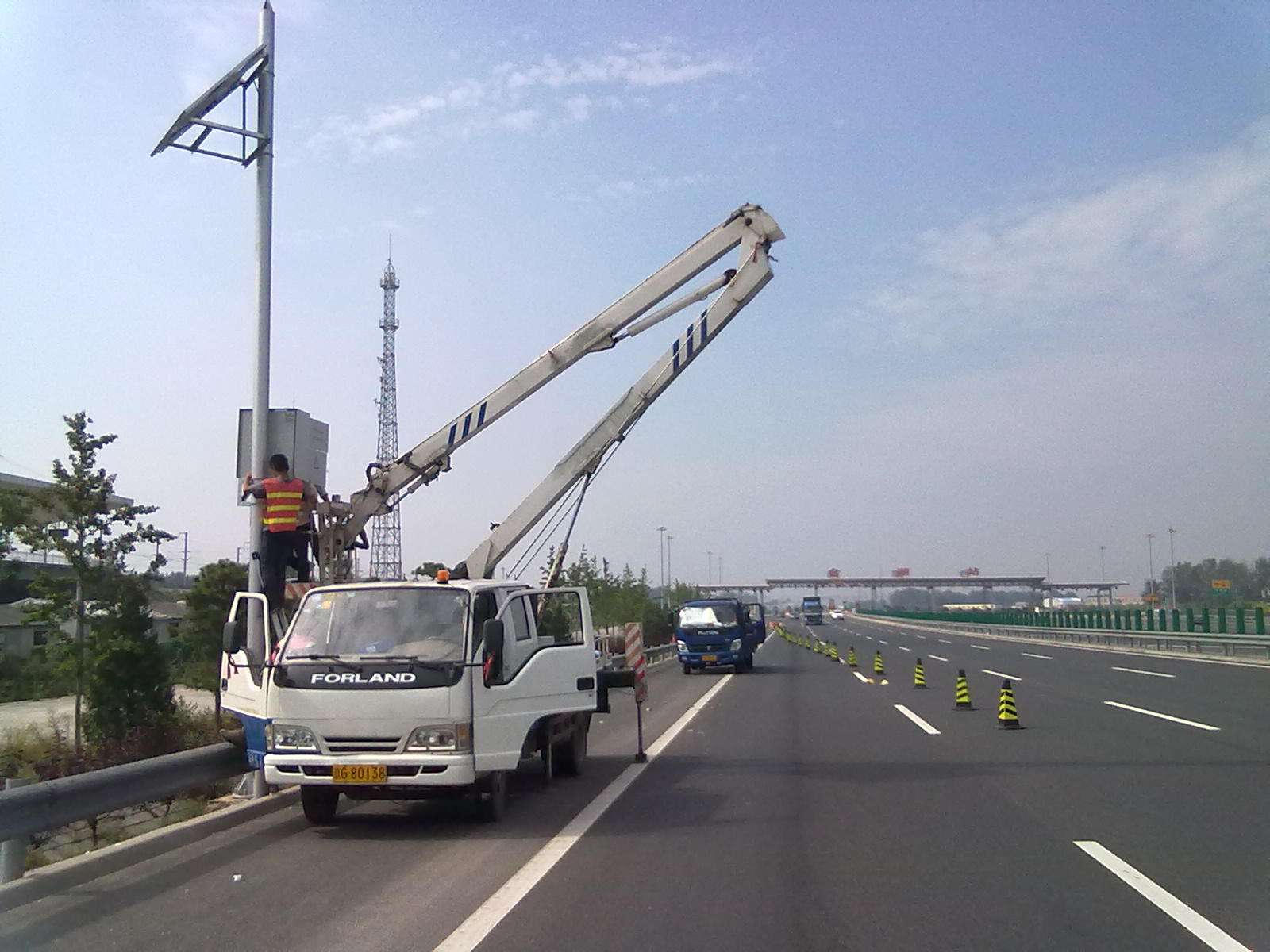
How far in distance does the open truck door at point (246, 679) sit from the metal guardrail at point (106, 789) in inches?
14.0

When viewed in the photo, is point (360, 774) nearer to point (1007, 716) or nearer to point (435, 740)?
point (435, 740)

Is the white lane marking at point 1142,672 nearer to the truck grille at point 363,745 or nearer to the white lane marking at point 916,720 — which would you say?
the white lane marking at point 916,720

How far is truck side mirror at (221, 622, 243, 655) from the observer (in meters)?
9.65

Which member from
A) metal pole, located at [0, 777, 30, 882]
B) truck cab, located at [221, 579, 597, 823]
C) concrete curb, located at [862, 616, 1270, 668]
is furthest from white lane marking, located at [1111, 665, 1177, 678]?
metal pole, located at [0, 777, 30, 882]

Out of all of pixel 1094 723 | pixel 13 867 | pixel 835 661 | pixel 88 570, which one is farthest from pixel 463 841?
pixel 835 661

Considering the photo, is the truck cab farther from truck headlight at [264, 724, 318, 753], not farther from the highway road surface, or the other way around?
the highway road surface

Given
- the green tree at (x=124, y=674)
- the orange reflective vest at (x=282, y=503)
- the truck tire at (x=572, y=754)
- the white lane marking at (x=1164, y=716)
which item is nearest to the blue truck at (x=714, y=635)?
the white lane marking at (x=1164, y=716)

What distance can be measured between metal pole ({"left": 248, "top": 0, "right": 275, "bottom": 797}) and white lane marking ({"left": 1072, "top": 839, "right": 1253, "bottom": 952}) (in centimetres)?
762

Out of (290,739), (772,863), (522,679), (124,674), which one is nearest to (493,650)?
(522,679)

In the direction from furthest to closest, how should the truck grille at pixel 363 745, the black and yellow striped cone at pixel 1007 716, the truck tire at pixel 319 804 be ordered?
1. the black and yellow striped cone at pixel 1007 716
2. the truck tire at pixel 319 804
3. the truck grille at pixel 363 745

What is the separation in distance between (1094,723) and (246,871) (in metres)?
13.3

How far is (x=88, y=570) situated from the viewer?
21.7 metres

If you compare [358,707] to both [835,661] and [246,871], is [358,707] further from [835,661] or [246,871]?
[835,661]

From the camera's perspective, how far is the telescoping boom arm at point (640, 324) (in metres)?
14.1
